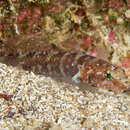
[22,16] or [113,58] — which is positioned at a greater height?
[22,16]

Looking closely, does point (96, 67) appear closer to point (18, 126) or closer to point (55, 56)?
point (55, 56)

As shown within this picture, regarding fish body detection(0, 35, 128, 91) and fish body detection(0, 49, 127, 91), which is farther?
fish body detection(0, 49, 127, 91)

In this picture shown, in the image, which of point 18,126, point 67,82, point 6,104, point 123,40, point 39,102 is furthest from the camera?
point 123,40

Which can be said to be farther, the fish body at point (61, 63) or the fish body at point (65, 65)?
the fish body at point (65, 65)

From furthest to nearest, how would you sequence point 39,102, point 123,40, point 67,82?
point 123,40 < point 67,82 < point 39,102

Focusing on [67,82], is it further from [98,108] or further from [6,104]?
[6,104]

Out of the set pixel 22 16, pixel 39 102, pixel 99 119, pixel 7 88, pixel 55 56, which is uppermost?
pixel 22 16

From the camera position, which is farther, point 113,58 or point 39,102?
point 113,58

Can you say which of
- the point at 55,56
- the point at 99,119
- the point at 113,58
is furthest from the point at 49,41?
the point at 99,119

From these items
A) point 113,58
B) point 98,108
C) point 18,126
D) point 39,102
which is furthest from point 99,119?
point 113,58
